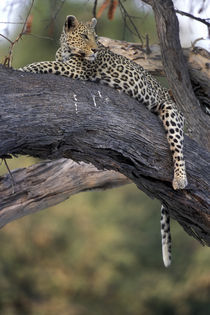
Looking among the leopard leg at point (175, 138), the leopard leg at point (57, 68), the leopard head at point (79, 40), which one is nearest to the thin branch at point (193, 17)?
the leopard head at point (79, 40)

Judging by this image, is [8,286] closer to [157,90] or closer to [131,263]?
[131,263]

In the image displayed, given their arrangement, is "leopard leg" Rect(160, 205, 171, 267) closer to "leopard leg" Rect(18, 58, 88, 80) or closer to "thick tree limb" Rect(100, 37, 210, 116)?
"thick tree limb" Rect(100, 37, 210, 116)

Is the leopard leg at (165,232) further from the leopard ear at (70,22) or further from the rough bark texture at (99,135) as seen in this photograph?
the leopard ear at (70,22)

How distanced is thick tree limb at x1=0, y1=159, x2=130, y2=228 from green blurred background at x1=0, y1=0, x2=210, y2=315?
36.8 ft

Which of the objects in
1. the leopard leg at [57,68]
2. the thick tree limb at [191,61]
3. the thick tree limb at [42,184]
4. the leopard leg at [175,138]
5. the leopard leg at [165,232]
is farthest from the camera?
the thick tree limb at [191,61]

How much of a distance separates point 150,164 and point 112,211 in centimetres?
1512

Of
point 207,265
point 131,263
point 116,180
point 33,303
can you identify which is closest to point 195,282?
point 207,265

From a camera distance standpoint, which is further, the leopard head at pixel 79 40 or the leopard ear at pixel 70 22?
the leopard ear at pixel 70 22

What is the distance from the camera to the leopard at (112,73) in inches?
218

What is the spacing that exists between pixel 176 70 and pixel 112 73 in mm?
1454

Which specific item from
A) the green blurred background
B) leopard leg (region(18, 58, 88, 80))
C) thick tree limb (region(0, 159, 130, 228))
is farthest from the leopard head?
the green blurred background

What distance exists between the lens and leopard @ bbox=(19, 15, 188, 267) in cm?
555

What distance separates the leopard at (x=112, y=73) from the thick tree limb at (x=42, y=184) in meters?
1.60

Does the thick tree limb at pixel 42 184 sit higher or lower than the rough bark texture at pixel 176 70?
lower
